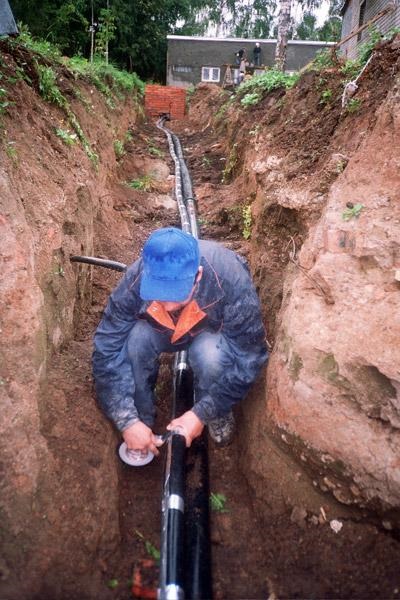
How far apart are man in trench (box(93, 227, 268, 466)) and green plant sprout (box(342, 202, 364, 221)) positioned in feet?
2.41

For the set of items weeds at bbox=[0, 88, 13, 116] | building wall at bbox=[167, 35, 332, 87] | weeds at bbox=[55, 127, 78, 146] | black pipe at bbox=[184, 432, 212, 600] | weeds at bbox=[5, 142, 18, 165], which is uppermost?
building wall at bbox=[167, 35, 332, 87]

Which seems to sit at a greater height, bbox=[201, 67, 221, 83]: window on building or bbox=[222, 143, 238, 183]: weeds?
bbox=[201, 67, 221, 83]: window on building

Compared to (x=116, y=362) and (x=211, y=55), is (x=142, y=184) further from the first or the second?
(x=211, y=55)

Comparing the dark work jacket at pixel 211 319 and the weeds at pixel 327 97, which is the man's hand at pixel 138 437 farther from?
the weeds at pixel 327 97

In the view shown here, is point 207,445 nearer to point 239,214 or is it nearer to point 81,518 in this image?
point 81,518

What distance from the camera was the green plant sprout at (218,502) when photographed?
94.3 inches

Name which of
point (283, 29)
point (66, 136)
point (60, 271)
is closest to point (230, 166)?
point (66, 136)

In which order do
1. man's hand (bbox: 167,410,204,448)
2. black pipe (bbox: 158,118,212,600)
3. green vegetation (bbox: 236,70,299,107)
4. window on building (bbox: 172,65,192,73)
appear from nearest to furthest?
black pipe (bbox: 158,118,212,600) → man's hand (bbox: 167,410,204,448) → green vegetation (bbox: 236,70,299,107) → window on building (bbox: 172,65,192,73)

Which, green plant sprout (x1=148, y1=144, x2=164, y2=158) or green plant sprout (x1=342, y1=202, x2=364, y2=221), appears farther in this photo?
green plant sprout (x1=148, y1=144, x2=164, y2=158)

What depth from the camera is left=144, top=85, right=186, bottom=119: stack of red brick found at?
16.3m

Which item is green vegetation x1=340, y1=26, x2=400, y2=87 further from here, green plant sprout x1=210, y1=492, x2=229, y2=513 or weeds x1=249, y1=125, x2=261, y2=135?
green plant sprout x1=210, y1=492, x2=229, y2=513

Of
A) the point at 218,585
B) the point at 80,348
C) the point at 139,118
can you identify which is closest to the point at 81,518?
the point at 218,585

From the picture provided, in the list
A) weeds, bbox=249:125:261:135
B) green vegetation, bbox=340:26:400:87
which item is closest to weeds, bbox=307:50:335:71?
green vegetation, bbox=340:26:400:87

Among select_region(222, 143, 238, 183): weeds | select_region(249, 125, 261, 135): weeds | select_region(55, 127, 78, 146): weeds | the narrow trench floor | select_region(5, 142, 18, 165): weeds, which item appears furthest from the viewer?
select_region(222, 143, 238, 183): weeds
